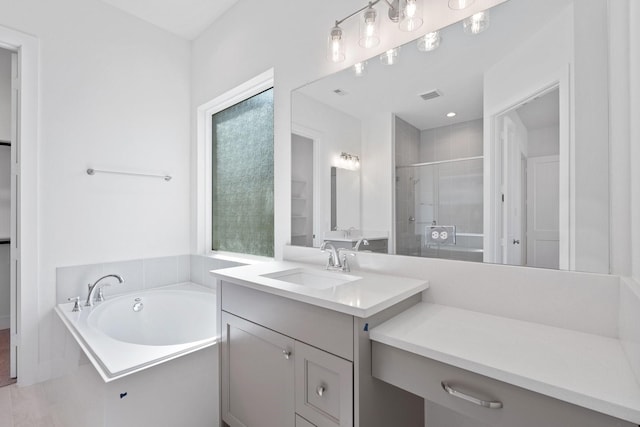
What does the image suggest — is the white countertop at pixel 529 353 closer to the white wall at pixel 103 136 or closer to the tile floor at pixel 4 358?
the white wall at pixel 103 136

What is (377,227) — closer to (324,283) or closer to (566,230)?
(324,283)

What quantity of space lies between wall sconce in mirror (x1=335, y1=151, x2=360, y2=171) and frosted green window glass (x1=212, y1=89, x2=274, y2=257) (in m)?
0.78

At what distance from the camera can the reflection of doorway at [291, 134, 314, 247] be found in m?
1.90

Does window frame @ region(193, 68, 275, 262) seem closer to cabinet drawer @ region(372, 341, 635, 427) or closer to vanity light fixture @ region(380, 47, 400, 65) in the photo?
vanity light fixture @ region(380, 47, 400, 65)

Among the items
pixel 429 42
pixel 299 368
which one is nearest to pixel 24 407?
pixel 299 368

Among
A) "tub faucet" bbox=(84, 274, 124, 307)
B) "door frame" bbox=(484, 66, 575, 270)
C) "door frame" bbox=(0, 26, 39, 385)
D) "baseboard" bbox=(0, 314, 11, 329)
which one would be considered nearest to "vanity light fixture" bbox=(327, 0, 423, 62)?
"door frame" bbox=(484, 66, 575, 270)

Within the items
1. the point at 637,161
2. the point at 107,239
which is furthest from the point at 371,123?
the point at 107,239

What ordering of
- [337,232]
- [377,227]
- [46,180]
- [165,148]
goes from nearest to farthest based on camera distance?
1. [377,227]
2. [337,232]
3. [46,180]
4. [165,148]

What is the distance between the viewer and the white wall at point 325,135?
1705mm

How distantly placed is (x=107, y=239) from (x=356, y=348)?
2291 millimetres

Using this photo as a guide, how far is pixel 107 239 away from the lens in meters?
2.40

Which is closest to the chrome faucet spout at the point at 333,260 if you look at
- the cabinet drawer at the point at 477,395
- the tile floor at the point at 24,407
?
the cabinet drawer at the point at 477,395

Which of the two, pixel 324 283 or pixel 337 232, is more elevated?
pixel 337 232

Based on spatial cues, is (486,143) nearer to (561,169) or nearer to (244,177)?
(561,169)
